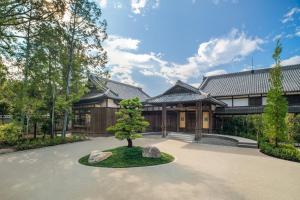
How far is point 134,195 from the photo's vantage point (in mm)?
4746

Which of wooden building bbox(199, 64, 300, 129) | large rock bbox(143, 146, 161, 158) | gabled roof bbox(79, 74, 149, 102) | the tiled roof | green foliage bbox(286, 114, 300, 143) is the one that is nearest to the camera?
large rock bbox(143, 146, 161, 158)

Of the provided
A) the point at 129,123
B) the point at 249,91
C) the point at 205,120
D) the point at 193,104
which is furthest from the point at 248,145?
the point at 129,123

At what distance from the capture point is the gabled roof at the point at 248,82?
1767cm

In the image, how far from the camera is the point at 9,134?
460 inches

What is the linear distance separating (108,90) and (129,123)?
1037cm

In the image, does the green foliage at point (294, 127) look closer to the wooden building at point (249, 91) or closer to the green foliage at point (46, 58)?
the wooden building at point (249, 91)

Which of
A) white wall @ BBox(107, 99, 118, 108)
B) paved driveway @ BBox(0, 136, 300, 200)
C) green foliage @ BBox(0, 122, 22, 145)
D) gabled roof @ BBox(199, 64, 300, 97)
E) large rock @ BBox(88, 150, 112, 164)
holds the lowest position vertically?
paved driveway @ BBox(0, 136, 300, 200)

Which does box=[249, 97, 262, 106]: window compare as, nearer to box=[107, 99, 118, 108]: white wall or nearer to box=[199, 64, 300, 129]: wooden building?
box=[199, 64, 300, 129]: wooden building

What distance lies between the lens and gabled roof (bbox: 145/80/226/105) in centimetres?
1525

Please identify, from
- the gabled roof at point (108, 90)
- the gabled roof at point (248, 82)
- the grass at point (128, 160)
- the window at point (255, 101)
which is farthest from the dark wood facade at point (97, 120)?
the window at point (255, 101)

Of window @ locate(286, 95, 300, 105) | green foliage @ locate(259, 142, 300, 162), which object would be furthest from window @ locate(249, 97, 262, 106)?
green foliage @ locate(259, 142, 300, 162)

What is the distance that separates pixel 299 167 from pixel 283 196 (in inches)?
157

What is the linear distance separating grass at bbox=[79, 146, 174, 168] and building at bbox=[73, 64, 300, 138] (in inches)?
303

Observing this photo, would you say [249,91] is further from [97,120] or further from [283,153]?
[97,120]
